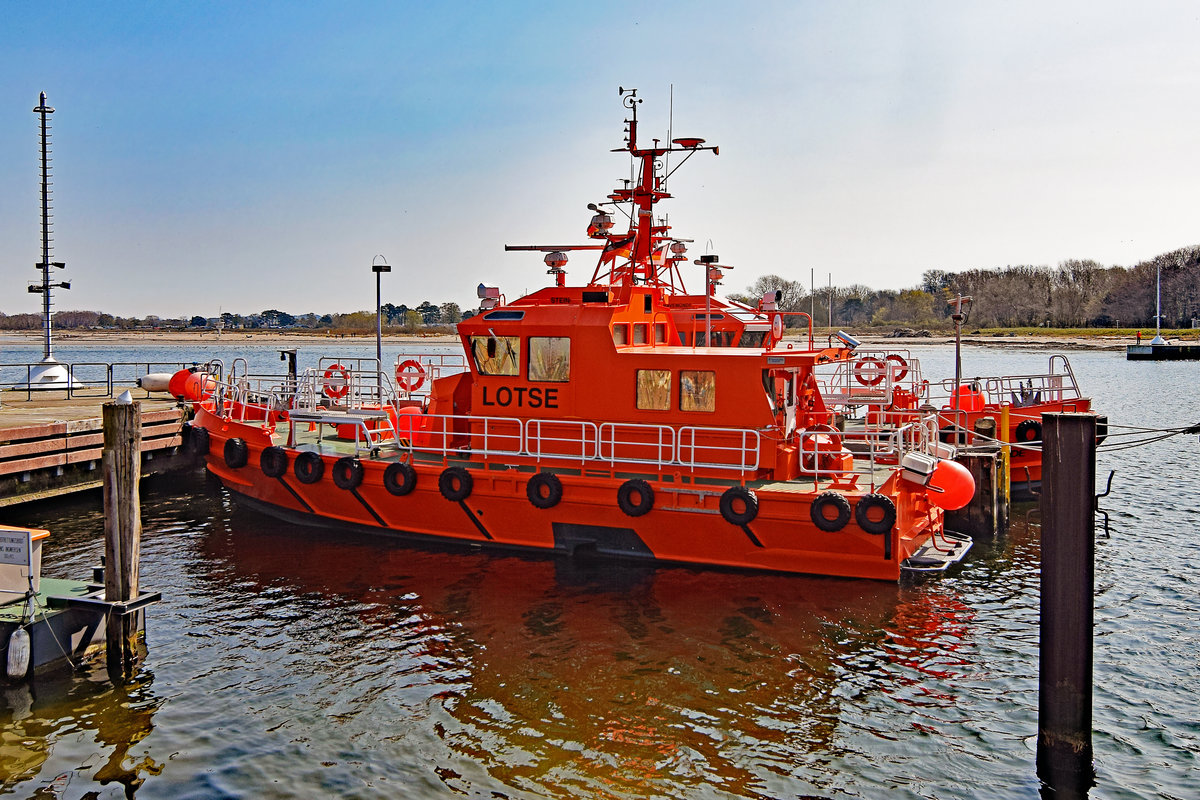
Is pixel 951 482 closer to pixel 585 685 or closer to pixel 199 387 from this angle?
pixel 585 685

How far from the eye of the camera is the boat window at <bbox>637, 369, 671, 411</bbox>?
1197cm

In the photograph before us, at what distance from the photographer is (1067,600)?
6.45 m

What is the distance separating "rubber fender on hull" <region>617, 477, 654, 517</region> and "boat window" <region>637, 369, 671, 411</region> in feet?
3.63

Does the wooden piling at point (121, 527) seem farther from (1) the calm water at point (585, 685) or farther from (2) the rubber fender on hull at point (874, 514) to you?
(2) the rubber fender on hull at point (874, 514)

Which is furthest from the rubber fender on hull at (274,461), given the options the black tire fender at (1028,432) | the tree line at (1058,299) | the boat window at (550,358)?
the tree line at (1058,299)

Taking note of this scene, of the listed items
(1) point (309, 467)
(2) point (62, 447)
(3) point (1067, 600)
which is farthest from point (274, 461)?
(3) point (1067, 600)

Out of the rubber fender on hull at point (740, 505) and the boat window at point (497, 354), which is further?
the boat window at point (497, 354)

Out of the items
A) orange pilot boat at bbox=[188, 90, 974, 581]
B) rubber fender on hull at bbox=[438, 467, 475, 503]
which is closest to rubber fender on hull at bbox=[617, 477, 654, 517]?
orange pilot boat at bbox=[188, 90, 974, 581]

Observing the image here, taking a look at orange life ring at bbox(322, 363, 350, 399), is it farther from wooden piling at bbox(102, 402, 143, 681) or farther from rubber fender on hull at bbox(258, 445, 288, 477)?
wooden piling at bbox(102, 402, 143, 681)

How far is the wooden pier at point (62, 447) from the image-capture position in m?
14.7

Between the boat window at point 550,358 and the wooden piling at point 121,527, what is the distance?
5.32m

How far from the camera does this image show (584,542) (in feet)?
39.6

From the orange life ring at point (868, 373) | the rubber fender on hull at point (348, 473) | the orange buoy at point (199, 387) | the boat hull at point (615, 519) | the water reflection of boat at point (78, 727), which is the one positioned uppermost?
the orange life ring at point (868, 373)

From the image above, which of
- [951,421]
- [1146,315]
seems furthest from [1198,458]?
[1146,315]
